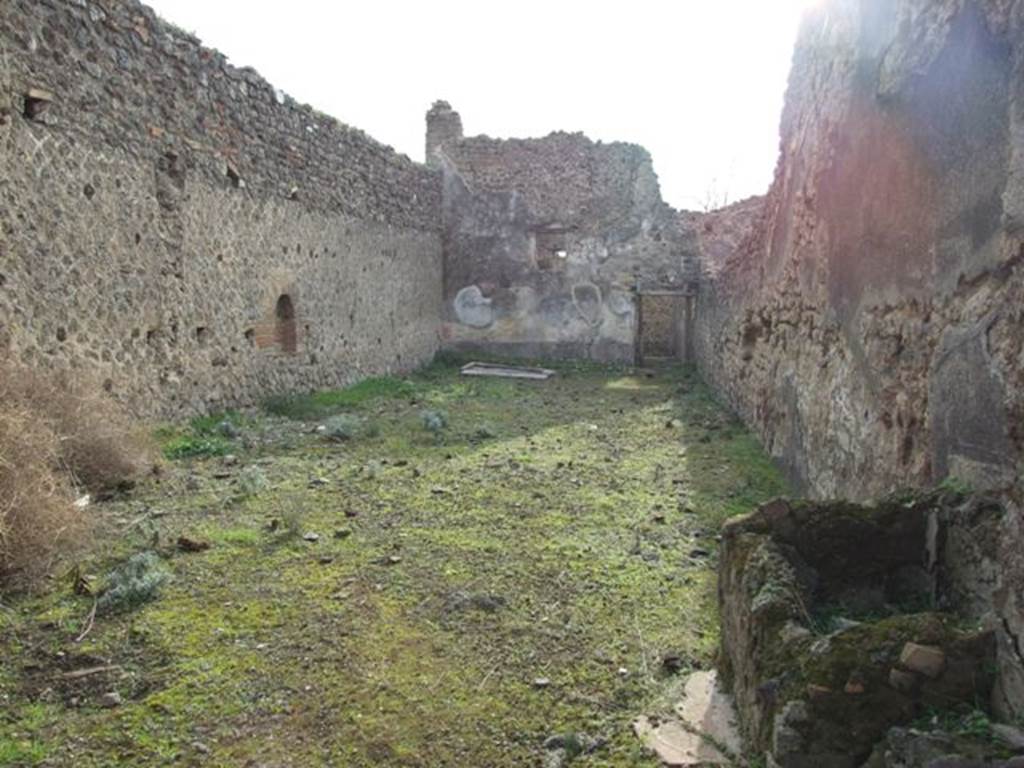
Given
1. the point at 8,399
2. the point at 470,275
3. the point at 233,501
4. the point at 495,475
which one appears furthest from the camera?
the point at 470,275

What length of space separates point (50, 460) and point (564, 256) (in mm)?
12332

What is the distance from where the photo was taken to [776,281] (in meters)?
6.98

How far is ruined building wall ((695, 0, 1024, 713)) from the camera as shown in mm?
2375

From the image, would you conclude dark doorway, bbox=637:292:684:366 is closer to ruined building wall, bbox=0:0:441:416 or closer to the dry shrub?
ruined building wall, bbox=0:0:441:416

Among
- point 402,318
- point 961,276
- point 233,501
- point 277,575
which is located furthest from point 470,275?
point 961,276

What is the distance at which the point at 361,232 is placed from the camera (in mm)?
11648

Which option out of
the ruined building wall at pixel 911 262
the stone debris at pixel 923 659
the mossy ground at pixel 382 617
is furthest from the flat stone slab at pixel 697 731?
the ruined building wall at pixel 911 262

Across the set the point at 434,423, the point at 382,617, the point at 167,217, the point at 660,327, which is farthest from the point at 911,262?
the point at 660,327

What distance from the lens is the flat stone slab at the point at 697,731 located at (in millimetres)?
2461

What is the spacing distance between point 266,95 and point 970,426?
8.31 metres

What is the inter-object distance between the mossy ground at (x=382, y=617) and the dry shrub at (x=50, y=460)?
7.9 inches

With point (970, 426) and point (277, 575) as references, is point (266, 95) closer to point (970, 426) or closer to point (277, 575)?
point (277, 575)

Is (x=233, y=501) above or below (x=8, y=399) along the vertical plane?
below

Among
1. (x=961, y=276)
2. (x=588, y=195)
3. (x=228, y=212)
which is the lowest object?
(x=961, y=276)
